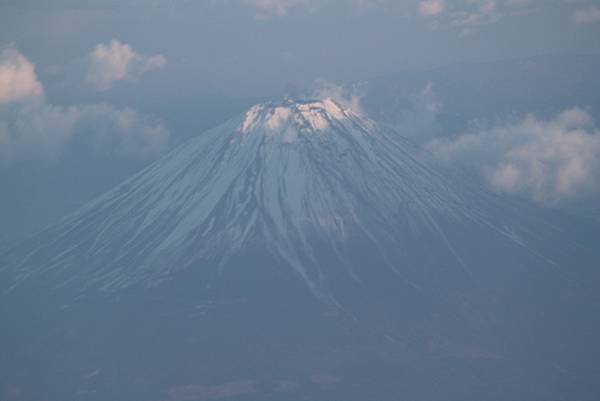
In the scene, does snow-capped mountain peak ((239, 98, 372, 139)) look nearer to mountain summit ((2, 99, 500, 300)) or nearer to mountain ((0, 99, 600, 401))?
mountain summit ((2, 99, 500, 300))

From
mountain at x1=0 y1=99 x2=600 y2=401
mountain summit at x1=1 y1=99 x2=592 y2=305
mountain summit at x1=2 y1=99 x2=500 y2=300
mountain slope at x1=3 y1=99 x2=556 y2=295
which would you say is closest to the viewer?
mountain at x1=0 y1=99 x2=600 y2=401

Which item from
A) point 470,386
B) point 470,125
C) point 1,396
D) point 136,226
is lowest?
point 1,396

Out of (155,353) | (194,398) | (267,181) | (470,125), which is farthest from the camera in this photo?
(470,125)

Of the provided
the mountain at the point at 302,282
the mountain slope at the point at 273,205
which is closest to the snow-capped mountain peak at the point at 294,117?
the mountain slope at the point at 273,205

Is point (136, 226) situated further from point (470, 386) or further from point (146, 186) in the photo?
point (470, 386)

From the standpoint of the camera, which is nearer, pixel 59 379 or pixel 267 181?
pixel 59 379

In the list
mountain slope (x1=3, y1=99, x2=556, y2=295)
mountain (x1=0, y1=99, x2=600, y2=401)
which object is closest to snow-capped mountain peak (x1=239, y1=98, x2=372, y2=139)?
mountain slope (x1=3, y1=99, x2=556, y2=295)

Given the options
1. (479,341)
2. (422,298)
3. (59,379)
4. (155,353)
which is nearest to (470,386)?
(479,341)

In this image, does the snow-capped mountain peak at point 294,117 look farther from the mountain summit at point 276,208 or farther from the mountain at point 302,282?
the mountain at point 302,282
